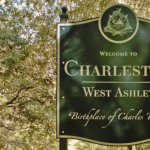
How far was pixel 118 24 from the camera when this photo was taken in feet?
7.70

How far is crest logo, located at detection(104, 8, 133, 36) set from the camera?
7.68ft

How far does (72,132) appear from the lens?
7.52 ft

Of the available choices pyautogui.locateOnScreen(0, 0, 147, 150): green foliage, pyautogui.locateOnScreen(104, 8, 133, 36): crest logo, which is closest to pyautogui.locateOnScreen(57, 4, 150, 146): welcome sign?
pyautogui.locateOnScreen(104, 8, 133, 36): crest logo

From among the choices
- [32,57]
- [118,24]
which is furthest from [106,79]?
[32,57]

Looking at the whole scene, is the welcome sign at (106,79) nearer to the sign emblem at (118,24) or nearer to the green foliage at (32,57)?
the sign emblem at (118,24)

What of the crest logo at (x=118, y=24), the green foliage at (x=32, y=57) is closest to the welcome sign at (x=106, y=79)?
the crest logo at (x=118, y=24)

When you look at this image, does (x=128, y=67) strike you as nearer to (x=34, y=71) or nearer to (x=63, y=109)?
(x=63, y=109)

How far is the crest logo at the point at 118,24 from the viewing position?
2340 mm

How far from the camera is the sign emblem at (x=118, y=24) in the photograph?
7.70 feet

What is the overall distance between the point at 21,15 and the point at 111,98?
5.21m

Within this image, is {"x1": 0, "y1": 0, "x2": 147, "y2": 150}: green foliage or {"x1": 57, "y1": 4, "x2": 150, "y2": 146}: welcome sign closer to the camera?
{"x1": 57, "y1": 4, "x2": 150, "y2": 146}: welcome sign

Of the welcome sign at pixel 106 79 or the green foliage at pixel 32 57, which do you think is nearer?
the welcome sign at pixel 106 79

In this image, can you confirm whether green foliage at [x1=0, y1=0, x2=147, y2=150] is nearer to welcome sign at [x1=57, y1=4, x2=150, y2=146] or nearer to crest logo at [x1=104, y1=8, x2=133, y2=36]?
welcome sign at [x1=57, y1=4, x2=150, y2=146]

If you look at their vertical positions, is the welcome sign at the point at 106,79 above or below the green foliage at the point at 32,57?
below
